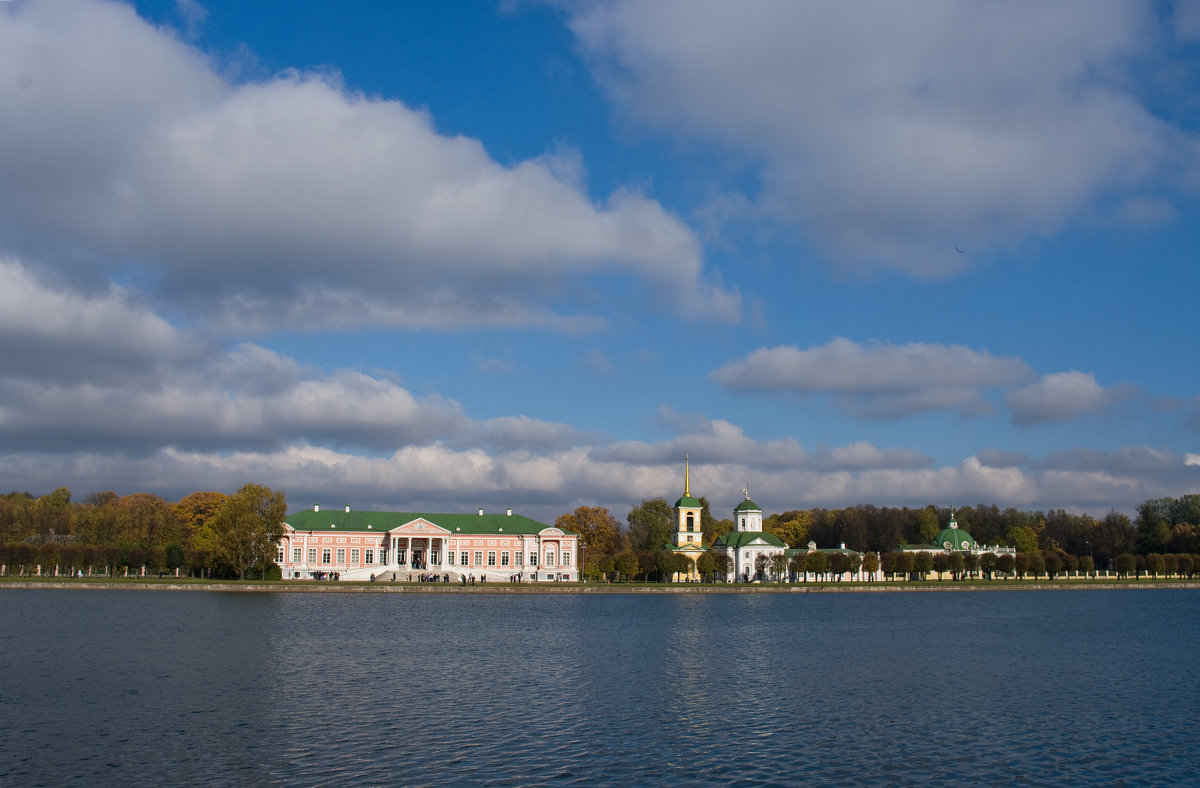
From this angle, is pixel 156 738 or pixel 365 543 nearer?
pixel 156 738

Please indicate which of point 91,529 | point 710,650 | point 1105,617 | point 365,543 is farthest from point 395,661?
point 91,529

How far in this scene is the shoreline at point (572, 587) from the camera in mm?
71750

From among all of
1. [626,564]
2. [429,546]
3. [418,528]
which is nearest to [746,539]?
[626,564]

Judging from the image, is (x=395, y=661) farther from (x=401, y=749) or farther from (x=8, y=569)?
(x=8, y=569)

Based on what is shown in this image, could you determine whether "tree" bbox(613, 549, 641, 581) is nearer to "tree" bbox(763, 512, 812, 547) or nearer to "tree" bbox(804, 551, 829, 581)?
"tree" bbox(804, 551, 829, 581)

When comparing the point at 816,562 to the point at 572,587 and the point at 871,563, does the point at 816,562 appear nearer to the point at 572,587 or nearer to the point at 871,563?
the point at 871,563

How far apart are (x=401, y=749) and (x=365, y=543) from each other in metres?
82.7

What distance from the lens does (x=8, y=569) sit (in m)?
87.6

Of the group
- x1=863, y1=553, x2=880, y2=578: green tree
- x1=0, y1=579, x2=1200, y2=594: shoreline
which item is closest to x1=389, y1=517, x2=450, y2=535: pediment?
x1=0, y1=579, x2=1200, y2=594: shoreline

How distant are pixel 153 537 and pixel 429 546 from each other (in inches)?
1033

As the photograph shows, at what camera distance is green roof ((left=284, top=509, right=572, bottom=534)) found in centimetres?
9962

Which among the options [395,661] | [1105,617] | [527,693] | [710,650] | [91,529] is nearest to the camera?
[527,693]

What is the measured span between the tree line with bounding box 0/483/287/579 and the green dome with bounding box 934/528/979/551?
83757 millimetres

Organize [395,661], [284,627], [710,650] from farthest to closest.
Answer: [284,627], [710,650], [395,661]
